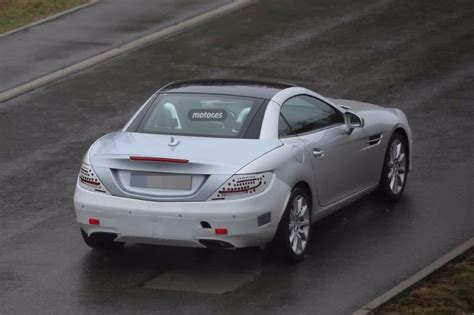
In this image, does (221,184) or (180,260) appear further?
(180,260)

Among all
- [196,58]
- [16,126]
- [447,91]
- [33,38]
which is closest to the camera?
[16,126]

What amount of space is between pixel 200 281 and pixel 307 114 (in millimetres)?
2210

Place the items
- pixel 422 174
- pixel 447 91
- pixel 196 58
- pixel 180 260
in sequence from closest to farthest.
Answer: pixel 180 260, pixel 422 174, pixel 447 91, pixel 196 58

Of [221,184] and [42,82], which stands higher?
[221,184]

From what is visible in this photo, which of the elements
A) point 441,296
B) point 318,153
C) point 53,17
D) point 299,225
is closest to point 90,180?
point 299,225

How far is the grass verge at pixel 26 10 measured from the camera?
933 inches

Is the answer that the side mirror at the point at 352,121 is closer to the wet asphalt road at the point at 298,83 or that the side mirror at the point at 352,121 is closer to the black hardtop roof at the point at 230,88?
the black hardtop roof at the point at 230,88

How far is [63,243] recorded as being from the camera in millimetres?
11789

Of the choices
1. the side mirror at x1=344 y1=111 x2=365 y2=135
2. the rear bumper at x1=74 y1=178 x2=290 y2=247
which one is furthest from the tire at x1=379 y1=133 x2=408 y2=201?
the rear bumper at x1=74 y1=178 x2=290 y2=247

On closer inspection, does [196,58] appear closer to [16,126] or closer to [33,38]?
[33,38]

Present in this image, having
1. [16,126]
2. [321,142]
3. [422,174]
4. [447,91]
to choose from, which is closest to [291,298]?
[321,142]

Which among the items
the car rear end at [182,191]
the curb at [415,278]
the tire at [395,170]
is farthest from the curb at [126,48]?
the curb at [415,278]

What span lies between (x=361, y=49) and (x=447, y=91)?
312cm

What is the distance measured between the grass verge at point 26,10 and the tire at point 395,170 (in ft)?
37.6
